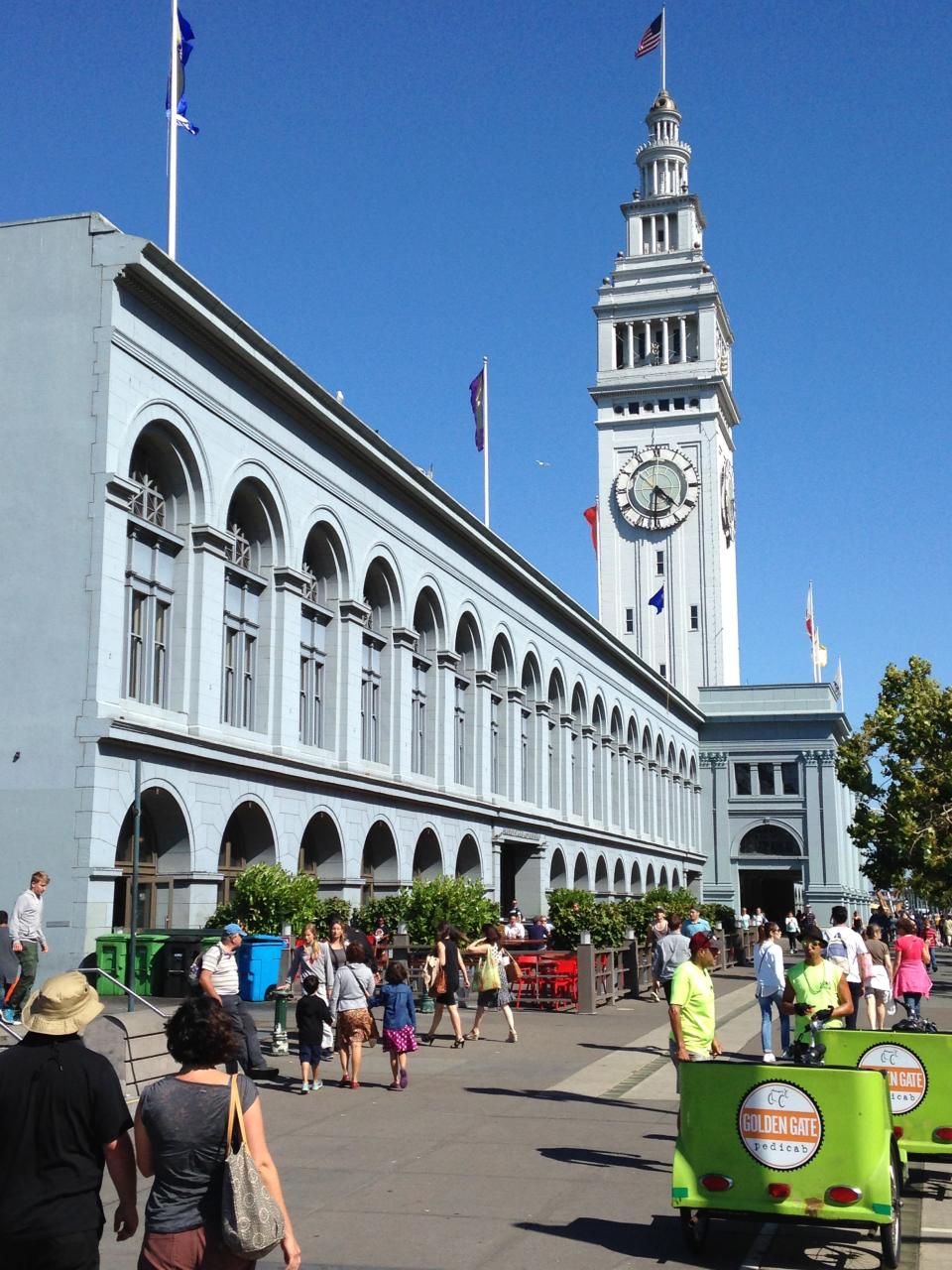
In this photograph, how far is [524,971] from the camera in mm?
28125

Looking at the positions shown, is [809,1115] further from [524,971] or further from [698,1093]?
[524,971]

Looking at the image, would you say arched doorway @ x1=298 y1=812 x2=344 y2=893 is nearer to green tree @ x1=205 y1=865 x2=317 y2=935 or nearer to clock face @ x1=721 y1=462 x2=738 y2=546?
green tree @ x1=205 y1=865 x2=317 y2=935

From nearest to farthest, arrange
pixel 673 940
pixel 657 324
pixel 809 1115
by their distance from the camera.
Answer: pixel 809 1115
pixel 673 940
pixel 657 324

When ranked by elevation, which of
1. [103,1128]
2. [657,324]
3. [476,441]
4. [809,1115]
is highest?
[657,324]

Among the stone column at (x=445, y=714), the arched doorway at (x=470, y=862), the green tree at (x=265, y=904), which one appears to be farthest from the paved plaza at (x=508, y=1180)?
the arched doorway at (x=470, y=862)

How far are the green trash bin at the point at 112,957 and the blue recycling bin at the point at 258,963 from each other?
204 cm

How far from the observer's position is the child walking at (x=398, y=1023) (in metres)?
16.6

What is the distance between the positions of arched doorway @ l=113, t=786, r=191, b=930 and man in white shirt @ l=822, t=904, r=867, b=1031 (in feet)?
43.1

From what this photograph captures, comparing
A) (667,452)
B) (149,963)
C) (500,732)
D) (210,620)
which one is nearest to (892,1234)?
(149,963)

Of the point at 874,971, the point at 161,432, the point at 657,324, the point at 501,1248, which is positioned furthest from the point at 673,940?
the point at 657,324

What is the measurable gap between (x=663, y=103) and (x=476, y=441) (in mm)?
71258

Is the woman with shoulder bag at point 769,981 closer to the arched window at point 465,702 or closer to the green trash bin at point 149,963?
the green trash bin at point 149,963

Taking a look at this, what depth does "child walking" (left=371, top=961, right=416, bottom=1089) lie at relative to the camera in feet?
54.6

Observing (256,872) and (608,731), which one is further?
(608,731)
